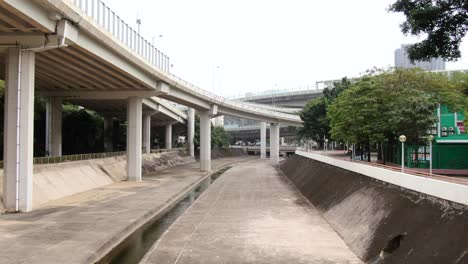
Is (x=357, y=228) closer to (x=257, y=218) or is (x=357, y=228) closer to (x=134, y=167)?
(x=257, y=218)

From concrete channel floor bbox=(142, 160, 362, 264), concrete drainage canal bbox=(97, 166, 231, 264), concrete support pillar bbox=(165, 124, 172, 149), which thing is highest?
concrete support pillar bbox=(165, 124, 172, 149)

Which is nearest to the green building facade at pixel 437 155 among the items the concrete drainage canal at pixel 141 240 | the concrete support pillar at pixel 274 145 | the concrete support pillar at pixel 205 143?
the concrete drainage canal at pixel 141 240

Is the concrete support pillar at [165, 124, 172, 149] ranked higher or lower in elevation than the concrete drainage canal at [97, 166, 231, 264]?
higher

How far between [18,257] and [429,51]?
1460cm

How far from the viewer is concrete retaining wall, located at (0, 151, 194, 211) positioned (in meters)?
33.6

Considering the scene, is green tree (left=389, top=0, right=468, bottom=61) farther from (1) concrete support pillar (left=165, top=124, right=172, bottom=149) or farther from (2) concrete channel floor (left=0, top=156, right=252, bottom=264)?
(1) concrete support pillar (left=165, top=124, right=172, bottom=149)

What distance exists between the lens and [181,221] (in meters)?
26.1

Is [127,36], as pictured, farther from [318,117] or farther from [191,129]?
[191,129]

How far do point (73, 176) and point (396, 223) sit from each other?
3126 centimetres

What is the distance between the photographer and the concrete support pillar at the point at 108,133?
84.2m

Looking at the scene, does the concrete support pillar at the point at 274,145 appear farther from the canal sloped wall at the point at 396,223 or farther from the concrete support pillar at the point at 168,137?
the canal sloped wall at the point at 396,223

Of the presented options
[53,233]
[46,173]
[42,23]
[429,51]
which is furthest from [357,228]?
[46,173]

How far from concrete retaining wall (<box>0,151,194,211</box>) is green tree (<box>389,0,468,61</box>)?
23591 millimetres

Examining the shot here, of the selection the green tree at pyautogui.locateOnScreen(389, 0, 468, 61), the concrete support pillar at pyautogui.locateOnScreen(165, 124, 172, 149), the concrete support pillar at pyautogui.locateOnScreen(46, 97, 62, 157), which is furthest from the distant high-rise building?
the concrete support pillar at pyautogui.locateOnScreen(165, 124, 172, 149)
